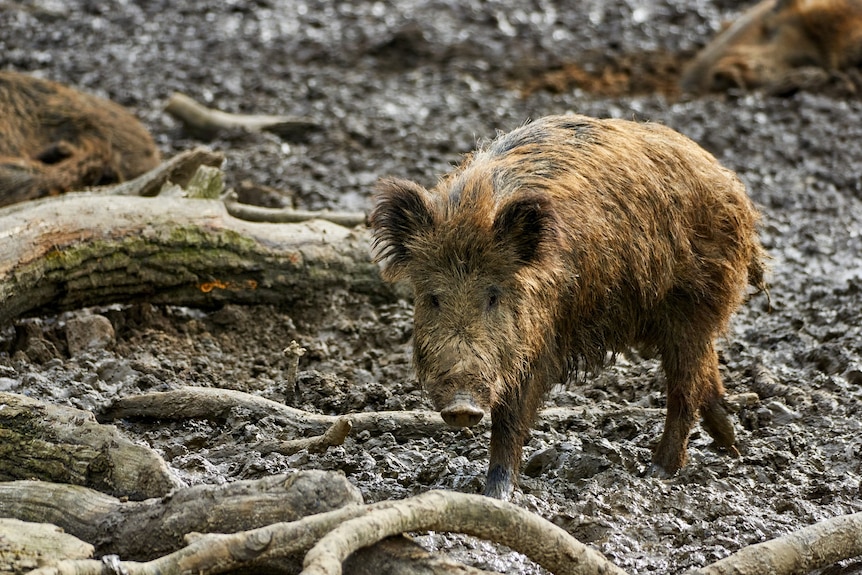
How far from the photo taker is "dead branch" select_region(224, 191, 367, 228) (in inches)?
292

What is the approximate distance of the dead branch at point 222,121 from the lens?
10.5m

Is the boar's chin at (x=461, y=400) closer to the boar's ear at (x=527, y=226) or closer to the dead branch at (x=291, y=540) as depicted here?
the boar's ear at (x=527, y=226)

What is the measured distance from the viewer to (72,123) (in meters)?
8.95

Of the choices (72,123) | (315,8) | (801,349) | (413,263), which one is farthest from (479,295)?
(315,8)

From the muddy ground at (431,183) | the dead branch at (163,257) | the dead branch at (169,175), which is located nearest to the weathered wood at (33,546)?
the muddy ground at (431,183)

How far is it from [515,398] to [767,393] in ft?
6.27

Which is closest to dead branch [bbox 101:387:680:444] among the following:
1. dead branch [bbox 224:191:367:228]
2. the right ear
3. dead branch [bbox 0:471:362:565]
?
the right ear

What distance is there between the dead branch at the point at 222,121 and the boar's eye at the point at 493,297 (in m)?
6.03

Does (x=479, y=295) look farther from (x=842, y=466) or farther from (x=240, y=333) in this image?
(x=240, y=333)

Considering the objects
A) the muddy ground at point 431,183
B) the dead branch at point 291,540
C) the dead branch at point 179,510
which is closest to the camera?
the dead branch at point 291,540

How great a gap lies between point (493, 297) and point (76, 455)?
1.76 m

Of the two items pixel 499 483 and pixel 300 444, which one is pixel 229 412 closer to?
pixel 300 444

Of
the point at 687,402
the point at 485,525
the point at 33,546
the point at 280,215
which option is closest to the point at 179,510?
the point at 33,546

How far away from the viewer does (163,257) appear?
663 cm
